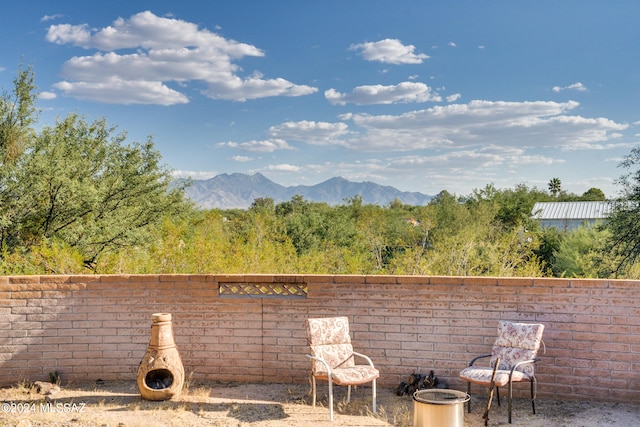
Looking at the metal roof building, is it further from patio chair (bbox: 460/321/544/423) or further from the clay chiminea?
the clay chiminea

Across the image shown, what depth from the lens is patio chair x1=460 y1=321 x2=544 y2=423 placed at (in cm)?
551

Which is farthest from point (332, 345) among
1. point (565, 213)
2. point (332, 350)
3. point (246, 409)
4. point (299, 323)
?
point (565, 213)

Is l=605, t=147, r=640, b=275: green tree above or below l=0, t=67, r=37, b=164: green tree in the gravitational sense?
below

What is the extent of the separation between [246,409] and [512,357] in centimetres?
289

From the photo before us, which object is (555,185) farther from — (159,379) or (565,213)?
(159,379)

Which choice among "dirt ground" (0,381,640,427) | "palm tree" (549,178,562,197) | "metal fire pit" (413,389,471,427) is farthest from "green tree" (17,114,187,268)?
"palm tree" (549,178,562,197)

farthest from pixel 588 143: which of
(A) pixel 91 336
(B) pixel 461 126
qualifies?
(A) pixel 91 336

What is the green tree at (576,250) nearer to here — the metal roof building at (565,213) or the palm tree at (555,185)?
the metal roof building at (565,213)

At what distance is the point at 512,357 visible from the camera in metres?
5.83

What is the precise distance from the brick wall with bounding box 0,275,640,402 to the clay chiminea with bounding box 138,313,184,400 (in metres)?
0.75

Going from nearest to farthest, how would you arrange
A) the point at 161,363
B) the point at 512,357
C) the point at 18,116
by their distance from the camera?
1. the point at 512,357
2. the point at 161,363
3. the point at 18,116

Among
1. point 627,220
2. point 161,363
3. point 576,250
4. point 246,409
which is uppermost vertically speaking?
point 627,220

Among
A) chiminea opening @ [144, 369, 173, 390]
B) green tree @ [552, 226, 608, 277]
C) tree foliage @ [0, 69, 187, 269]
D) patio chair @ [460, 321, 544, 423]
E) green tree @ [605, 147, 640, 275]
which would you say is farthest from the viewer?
green tree @ [552, 226, 608, 277]

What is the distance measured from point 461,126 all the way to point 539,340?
31.2 meters
